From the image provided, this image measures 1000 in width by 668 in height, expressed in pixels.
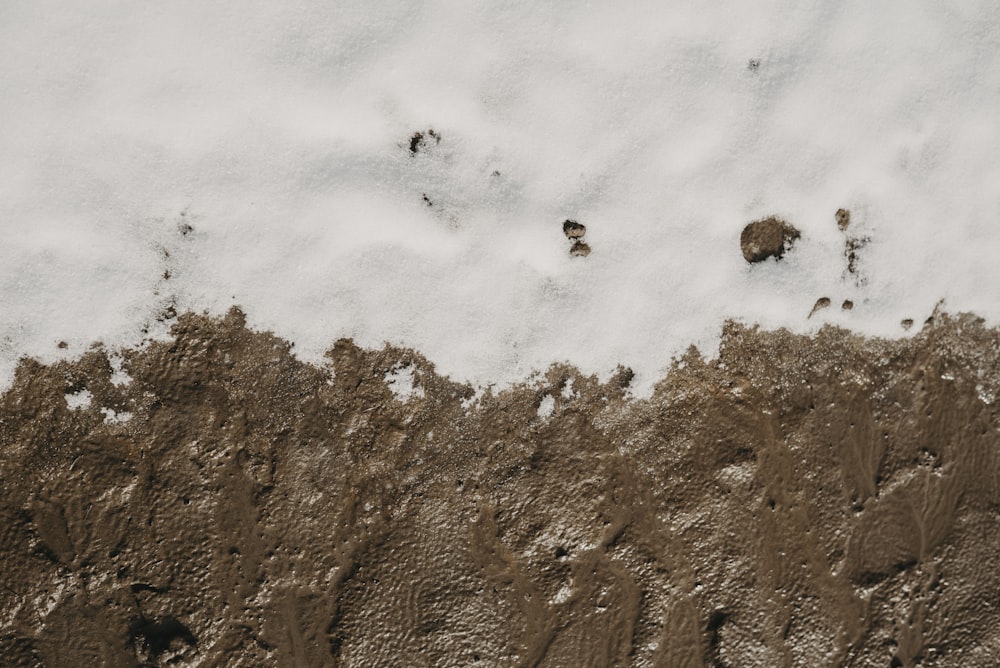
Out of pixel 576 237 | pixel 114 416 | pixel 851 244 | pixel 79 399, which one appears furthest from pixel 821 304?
pixel 79 399

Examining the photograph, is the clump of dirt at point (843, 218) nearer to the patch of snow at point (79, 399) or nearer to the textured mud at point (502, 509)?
the textured mud at point (502, 509)

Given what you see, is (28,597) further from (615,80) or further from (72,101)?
(615,80)

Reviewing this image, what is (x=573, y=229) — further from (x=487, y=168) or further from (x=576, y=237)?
(x=487, y=168)

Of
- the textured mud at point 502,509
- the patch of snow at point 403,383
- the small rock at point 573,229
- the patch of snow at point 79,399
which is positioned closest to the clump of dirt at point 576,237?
the small rock at point 573,229

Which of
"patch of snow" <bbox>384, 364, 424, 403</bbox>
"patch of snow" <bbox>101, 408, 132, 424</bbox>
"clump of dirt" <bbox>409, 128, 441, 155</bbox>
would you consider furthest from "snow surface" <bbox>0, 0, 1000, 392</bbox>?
"patch of snow" <bbox>101, 408, 132, 424</bbox>

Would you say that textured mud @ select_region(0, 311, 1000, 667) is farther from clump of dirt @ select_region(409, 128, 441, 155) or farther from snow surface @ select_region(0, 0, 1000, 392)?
clump of dirt @ select_region(409, 128, 441, 155)
